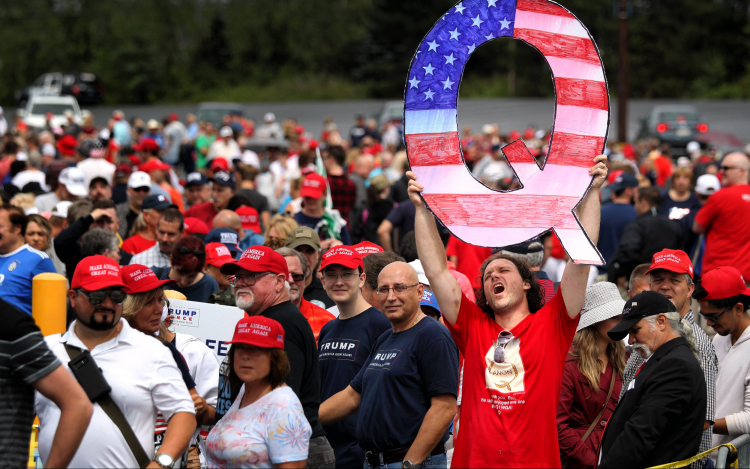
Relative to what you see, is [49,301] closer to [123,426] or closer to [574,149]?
[123,426]

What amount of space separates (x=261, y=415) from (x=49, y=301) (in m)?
2.50

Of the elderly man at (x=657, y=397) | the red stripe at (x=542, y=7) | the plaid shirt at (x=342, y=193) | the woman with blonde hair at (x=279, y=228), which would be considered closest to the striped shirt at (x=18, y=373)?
the elderly man at (x=657, y=397)

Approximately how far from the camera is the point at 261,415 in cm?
368

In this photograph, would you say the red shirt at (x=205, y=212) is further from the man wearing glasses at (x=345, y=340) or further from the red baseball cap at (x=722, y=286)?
the red baseball cap at (x=722, y=286)

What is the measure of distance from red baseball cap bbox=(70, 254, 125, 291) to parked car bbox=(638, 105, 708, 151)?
23.8 metres

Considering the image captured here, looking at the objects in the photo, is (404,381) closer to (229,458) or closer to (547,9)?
(229,458)

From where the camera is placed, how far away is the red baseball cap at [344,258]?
16.5 ft

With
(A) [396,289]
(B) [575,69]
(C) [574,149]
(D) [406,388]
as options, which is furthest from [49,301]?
(B) [575,69]

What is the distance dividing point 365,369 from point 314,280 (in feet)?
7.65

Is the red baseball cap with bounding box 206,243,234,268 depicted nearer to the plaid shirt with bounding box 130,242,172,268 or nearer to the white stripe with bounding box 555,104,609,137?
the plaid shirt with bounding box 130,242,172,268

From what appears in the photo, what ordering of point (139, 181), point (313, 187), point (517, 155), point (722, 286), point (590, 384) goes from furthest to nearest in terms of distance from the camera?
point (139, 181), point (313, 187), point (722, 286), point (590, 384), point (517, 155)

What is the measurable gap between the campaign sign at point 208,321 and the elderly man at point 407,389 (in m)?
1.27

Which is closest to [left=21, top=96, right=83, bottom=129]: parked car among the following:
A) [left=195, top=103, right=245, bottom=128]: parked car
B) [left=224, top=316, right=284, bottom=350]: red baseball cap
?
[left=195, top=103, right=245, bottom=128]: parked car

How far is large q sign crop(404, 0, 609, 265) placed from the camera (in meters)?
4.02
